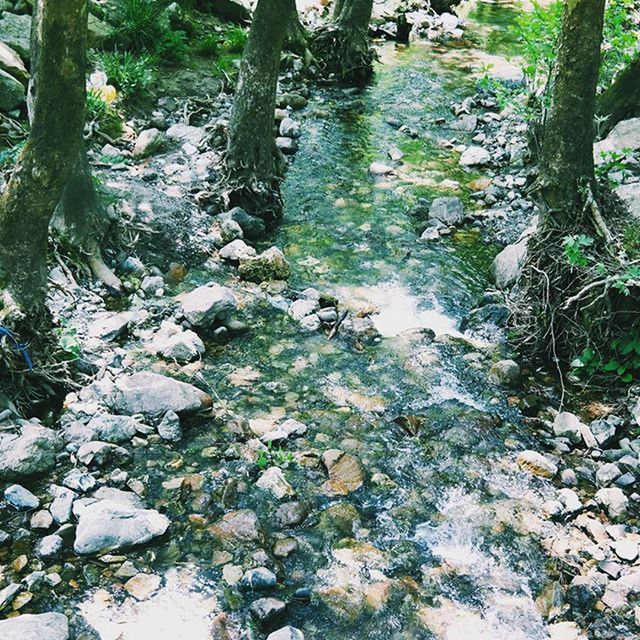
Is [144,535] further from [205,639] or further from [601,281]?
[601,281]

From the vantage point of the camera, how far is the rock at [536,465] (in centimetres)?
476

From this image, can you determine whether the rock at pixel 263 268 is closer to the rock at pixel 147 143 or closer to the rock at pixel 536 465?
the rock at pixel 147 143

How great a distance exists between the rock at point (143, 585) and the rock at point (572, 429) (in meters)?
2.98

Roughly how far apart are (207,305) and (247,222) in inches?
77.6

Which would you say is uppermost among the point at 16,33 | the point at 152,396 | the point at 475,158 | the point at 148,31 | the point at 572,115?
the point at 572,115

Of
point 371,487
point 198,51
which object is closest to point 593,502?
point 371,487

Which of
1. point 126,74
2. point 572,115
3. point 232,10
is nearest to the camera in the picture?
point 572,115

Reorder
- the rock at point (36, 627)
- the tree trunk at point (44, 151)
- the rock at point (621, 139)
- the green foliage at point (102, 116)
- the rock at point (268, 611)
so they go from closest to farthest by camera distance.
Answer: the rock at point (36, 627)
the rock at point (268, 611)
the tree trunk at point (44, 151)
the rock at point (621, 139)
the green foliage at point (102, 116)

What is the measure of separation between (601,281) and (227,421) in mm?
2843

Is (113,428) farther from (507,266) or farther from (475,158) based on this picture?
(475,158)

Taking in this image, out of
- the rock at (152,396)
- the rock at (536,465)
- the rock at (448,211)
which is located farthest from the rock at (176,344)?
the rock at (448,211)

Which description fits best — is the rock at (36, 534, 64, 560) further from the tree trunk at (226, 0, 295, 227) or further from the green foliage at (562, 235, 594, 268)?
the tree trunk at (226, 0, 295, 227)

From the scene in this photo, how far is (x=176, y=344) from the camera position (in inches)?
221

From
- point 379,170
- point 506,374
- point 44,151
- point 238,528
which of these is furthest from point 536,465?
point 379,170
